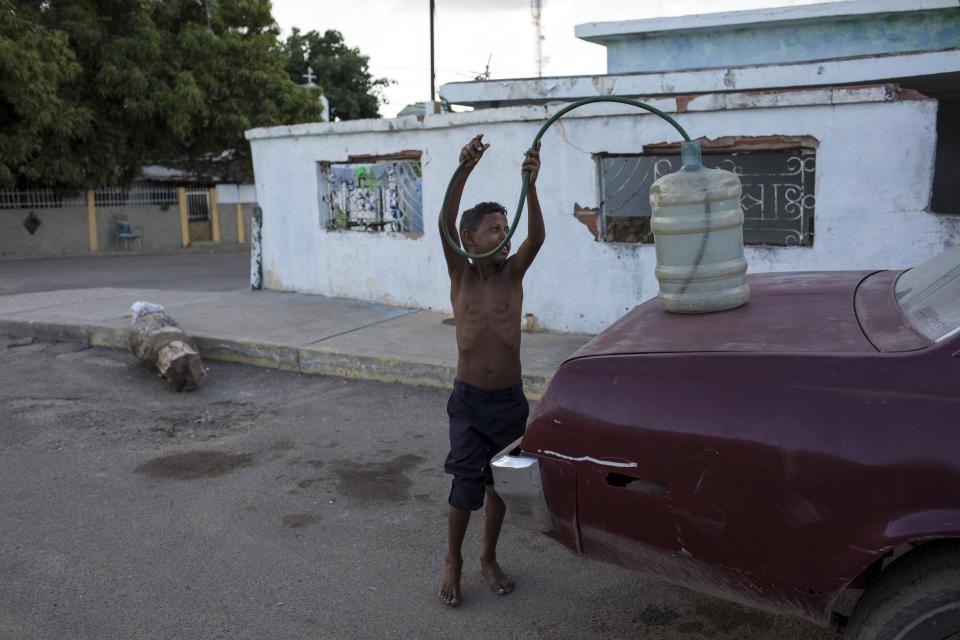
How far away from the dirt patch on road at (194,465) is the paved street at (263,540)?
0.06ft

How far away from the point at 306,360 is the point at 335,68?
2824 centimetres

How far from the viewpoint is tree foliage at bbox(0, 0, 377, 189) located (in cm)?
1834

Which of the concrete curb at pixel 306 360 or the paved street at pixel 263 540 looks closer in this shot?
the paved street at pixel 263 540

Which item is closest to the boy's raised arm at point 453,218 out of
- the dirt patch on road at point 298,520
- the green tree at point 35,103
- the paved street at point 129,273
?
the dirt patch on road at point 298,520

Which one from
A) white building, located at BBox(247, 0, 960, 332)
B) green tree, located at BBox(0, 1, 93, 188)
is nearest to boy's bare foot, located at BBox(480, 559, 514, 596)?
white building, located at BBox(247, 0, 960, 332)

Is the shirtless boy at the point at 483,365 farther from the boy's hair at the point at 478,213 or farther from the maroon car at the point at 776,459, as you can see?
the maroon car at the point at 776,459

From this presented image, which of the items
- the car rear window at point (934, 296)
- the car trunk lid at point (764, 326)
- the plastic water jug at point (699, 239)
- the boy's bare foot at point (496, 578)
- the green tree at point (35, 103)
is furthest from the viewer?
the green tree at point (35, 103)

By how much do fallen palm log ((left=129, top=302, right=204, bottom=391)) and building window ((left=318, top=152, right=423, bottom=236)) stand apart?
3.09m

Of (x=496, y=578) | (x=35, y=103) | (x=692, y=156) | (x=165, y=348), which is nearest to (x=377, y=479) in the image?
(x=496, y=578)

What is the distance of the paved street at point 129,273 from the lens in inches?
538

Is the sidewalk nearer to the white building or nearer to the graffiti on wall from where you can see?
the white building

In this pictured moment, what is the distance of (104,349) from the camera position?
827 cm

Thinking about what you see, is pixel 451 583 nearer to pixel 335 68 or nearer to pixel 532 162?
pixel 532 162

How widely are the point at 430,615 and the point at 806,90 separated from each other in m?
5.46
